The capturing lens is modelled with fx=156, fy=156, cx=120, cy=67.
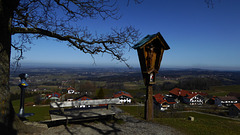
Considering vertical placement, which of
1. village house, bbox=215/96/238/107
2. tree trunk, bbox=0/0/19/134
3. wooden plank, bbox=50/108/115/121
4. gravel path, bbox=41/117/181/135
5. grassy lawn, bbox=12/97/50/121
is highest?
tree trunk, bbox=0/0/19/134

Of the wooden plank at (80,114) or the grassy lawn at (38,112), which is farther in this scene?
the grassy lawn at (38,112)

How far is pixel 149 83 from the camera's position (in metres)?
6.93

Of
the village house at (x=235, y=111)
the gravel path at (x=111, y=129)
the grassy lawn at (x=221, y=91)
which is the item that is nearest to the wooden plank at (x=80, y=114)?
the gravel path at (x=111, y=129)

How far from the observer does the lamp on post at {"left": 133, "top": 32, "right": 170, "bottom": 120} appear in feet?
22.0

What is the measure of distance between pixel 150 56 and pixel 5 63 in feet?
16.9

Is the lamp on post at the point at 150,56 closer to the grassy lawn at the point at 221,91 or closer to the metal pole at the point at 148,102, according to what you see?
the metal pole at the point at 148,102

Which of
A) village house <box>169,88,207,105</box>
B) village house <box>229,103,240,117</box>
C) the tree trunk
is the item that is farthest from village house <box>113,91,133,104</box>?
the tree trunk

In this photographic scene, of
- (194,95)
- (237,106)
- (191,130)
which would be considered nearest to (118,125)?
(191,130)

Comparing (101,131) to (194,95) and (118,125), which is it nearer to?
(118,125)

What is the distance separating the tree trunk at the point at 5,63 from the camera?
400cm

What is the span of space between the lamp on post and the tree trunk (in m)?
4.36

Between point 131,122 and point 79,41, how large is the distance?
413 centimetres

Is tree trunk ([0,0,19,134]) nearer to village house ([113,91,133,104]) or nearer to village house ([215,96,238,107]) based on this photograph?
village house ([113,91,133,104])

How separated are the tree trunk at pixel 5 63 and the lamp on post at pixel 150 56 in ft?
14.3
